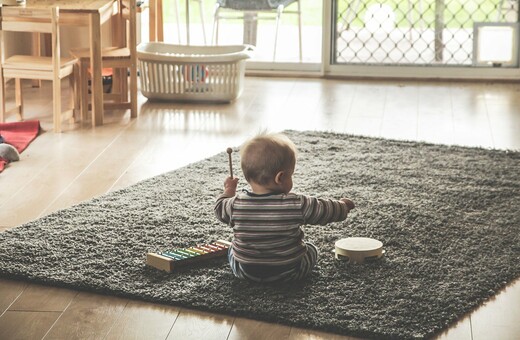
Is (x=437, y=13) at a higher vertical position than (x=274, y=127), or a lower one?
higher

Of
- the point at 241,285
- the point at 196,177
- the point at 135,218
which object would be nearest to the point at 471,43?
the point at 196,177

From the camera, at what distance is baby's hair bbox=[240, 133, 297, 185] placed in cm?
252

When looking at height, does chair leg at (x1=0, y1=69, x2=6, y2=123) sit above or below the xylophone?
above

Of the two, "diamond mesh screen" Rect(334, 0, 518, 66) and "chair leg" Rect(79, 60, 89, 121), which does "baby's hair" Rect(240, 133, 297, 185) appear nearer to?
"chair leg" Rect(79, 60, 89, 121)

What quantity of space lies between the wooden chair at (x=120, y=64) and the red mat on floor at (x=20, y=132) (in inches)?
13.5

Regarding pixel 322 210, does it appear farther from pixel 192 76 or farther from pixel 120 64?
pixel 192 76

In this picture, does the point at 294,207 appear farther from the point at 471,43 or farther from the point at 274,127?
the point at 471,43

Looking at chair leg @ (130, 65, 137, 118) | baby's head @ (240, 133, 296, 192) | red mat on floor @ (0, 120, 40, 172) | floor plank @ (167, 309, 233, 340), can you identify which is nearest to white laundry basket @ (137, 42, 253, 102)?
chair leg @ (130, 65, 137, 118)

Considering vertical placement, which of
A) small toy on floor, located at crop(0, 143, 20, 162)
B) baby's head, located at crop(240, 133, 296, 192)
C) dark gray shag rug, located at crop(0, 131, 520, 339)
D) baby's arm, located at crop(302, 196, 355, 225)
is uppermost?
baby's head, located at crop(240, 133, 296, 192)

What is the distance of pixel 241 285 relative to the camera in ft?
8.43

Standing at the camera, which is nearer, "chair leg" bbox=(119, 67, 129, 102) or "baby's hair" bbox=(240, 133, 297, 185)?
"baby's hair" bbox=(240, 133, 297, 185)

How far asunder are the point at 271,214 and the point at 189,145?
1.78 metres

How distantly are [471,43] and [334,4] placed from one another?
0.94 meters

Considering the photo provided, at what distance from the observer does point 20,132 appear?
4.45 metres
